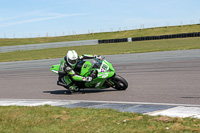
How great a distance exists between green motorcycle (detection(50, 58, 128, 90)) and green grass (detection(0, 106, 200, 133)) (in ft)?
8.29

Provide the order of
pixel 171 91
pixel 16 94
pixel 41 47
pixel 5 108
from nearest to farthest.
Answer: pixel 5 108 → pixel 171 91 → pixel 16 94 → pixel 41 47

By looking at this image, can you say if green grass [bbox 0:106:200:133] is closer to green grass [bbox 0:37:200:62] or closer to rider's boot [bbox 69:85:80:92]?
rider's boot [bbox 69:85:80:92]

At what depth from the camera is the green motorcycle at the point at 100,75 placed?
894 cm

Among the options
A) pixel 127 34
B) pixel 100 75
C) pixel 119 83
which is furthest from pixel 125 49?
pixel 127 34

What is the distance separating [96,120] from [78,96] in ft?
12.3

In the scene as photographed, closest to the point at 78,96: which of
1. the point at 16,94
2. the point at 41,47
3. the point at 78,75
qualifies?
the point at 78,75

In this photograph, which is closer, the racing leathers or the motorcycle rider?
the motorcycle rider

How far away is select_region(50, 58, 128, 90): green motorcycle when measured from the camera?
29.3 ft

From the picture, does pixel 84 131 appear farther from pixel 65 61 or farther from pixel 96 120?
pixel 65 61

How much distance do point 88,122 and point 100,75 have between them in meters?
3.67

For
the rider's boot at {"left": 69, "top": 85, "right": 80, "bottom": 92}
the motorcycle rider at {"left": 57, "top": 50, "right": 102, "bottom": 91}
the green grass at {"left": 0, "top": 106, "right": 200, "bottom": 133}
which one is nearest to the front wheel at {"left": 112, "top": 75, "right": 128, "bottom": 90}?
the motorcycle rider at {"left": 57, "top": 50, "right": 102, "bottom": 91}

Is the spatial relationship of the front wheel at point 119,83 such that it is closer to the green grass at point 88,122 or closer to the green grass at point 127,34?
the green grass at point 88,122

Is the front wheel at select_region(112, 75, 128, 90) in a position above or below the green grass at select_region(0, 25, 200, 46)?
below

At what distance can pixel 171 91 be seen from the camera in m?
8.41
